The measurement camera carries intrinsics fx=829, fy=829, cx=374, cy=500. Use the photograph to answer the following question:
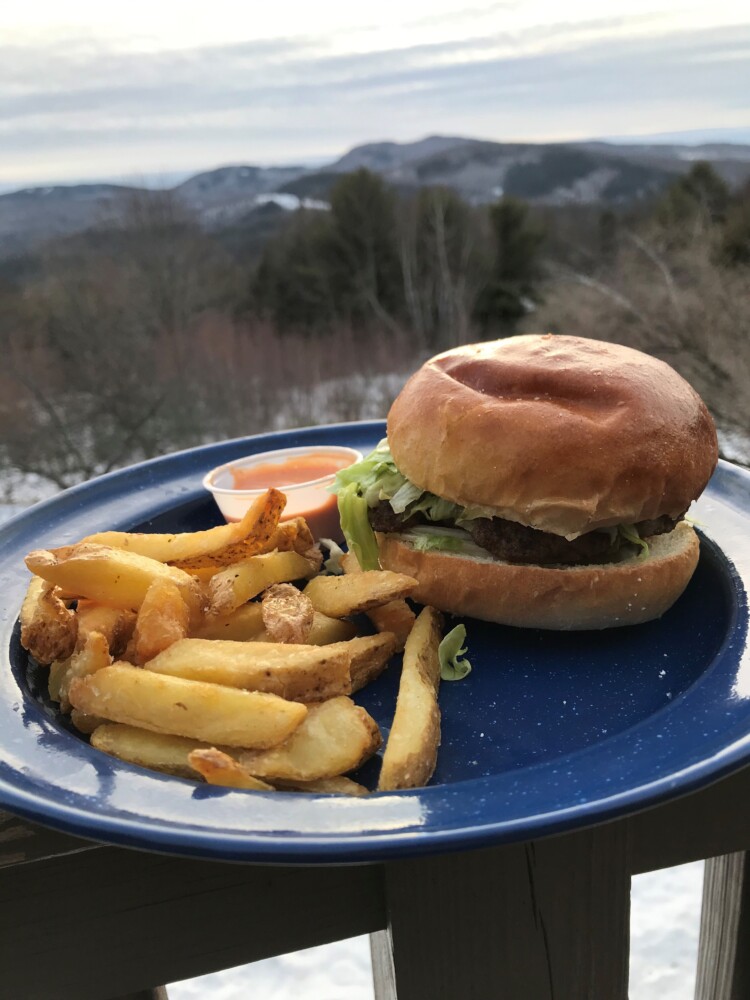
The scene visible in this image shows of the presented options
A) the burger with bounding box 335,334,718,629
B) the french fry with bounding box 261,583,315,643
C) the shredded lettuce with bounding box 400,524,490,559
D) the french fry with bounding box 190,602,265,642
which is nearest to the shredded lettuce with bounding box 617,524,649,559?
the burger with bounding box 335,334,718,629

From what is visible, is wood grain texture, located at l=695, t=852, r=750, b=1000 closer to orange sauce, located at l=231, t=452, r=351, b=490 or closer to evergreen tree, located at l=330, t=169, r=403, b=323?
orange sauce, located at l=231, t=452, r=351, b=490

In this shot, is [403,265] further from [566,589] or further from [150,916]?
[150,916]

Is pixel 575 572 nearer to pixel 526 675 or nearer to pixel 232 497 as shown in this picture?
pixel 526 675

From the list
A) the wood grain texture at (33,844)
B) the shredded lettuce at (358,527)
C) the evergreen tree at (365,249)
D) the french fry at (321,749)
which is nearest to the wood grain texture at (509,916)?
the french fry at (321,749)

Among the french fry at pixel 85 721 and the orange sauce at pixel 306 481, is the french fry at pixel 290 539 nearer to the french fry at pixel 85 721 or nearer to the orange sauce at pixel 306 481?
the orange sauce at pixel 306 481

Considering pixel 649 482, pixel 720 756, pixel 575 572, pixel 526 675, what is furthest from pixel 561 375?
pixel 720 756

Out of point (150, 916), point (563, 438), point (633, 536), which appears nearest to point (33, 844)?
point (150, 916)
